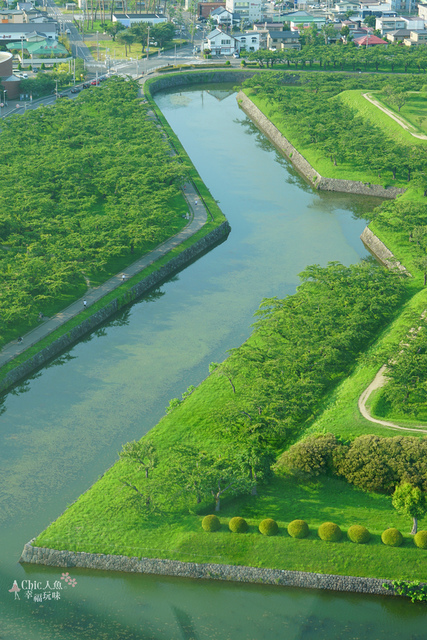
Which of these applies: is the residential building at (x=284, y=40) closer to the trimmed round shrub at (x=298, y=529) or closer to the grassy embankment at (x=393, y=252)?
the grassy embankment at (x=393, y=252)

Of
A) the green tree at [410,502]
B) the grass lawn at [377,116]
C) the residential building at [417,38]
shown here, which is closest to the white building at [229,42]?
the residential building at [417,38]

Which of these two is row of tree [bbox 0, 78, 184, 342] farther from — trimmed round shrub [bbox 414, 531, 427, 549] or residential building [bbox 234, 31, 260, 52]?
residential building [bbox 234, 31, 260, 52]

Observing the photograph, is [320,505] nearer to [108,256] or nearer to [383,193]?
[108,256]

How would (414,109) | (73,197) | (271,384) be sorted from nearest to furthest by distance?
(271,384) < (73,197) < (414,109)

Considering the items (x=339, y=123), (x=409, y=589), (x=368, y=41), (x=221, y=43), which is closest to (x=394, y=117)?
(x=339, y=123)

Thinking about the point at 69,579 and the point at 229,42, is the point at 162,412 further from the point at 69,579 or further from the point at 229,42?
the point at 229,42

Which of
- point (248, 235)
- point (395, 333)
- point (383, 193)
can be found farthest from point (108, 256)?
point (383, 193)
